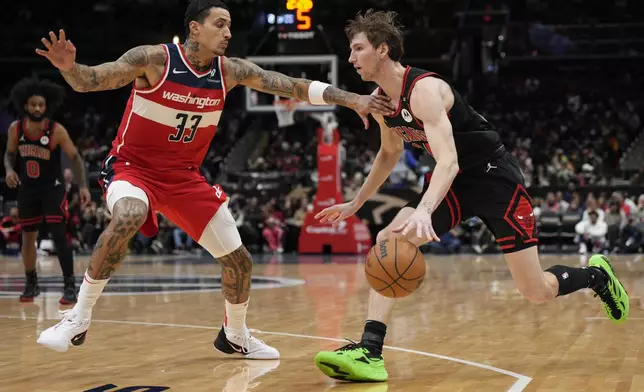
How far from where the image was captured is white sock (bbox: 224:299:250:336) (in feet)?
19.0

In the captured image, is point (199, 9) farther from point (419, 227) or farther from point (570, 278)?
point (570, 278)

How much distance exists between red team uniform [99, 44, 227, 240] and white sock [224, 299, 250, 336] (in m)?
0.53

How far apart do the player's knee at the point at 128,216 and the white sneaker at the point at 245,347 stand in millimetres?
1007

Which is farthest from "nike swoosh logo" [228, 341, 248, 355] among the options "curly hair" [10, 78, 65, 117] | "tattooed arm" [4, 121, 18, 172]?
"curly hair" [10, 78, 65, 117]

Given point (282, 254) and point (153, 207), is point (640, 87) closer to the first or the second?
point (282, 254)

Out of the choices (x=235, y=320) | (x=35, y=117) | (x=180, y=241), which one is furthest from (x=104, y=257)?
(x=180, y=241)

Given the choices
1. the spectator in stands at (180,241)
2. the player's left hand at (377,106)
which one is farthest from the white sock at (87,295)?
the spectator in stands at (180,241)

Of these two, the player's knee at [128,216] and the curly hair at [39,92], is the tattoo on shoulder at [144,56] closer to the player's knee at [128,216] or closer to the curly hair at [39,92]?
the player's knee at [128,216]

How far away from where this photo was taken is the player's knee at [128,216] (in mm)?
5152

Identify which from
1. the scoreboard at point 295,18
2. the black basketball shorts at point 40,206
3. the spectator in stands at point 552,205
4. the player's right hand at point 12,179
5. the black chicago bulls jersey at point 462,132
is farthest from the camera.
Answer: the spectator in stands at point 552,205

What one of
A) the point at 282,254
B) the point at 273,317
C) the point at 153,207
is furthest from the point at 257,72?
the point at 282,254

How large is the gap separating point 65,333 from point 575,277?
307cm

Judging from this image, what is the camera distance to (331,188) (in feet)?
62.4

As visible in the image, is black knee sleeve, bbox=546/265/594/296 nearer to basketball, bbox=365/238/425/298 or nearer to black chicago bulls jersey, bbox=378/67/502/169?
black chicago bulls jersey, bbox=378/67/502/169
